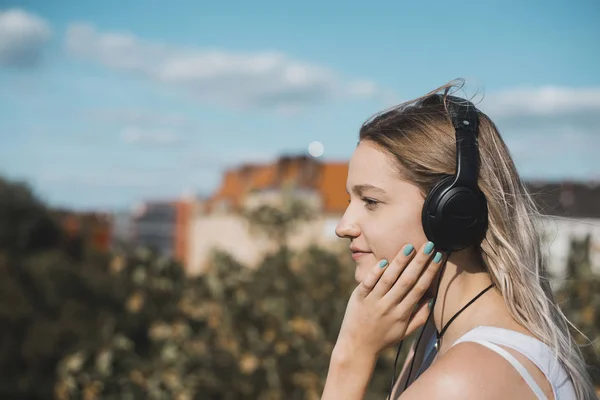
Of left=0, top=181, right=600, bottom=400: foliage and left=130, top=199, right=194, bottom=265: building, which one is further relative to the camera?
left=130, top=199, right=194, bottom=265: building

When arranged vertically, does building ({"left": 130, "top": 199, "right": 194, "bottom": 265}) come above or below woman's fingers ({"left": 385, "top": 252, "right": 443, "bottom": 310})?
below

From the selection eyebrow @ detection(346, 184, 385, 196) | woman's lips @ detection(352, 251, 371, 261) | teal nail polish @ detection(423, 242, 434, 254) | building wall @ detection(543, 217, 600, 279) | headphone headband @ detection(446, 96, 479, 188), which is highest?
headphone headband @ detection(446, 96, 479, 188)

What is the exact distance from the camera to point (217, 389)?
16.0 feet

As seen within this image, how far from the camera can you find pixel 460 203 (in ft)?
6.22

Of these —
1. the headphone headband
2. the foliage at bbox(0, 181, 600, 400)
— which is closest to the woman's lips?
the headphone headband

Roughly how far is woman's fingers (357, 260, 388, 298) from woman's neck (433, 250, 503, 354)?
19 centimetres

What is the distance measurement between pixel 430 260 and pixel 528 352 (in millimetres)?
351

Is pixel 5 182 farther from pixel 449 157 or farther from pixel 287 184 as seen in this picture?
pixel 449 157

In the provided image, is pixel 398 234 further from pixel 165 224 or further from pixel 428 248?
pixel 165 224

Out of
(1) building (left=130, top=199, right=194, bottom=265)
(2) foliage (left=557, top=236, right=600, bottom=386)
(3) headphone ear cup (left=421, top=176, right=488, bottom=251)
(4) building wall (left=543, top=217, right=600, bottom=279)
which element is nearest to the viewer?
(3) headphone ear cup (left=421, top=176, right=488, bottom=251)

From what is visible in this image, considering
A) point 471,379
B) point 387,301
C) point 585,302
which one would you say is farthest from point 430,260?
point 585,302

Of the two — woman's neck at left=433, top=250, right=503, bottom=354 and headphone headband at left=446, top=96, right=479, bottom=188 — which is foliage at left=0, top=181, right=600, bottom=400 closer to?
woman's neck at left=433, top=250, right=503, bottom=354

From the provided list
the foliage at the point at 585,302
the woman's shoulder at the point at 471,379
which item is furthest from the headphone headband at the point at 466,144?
the foliage at the point at 585,302

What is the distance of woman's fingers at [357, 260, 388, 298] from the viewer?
6.42ft
